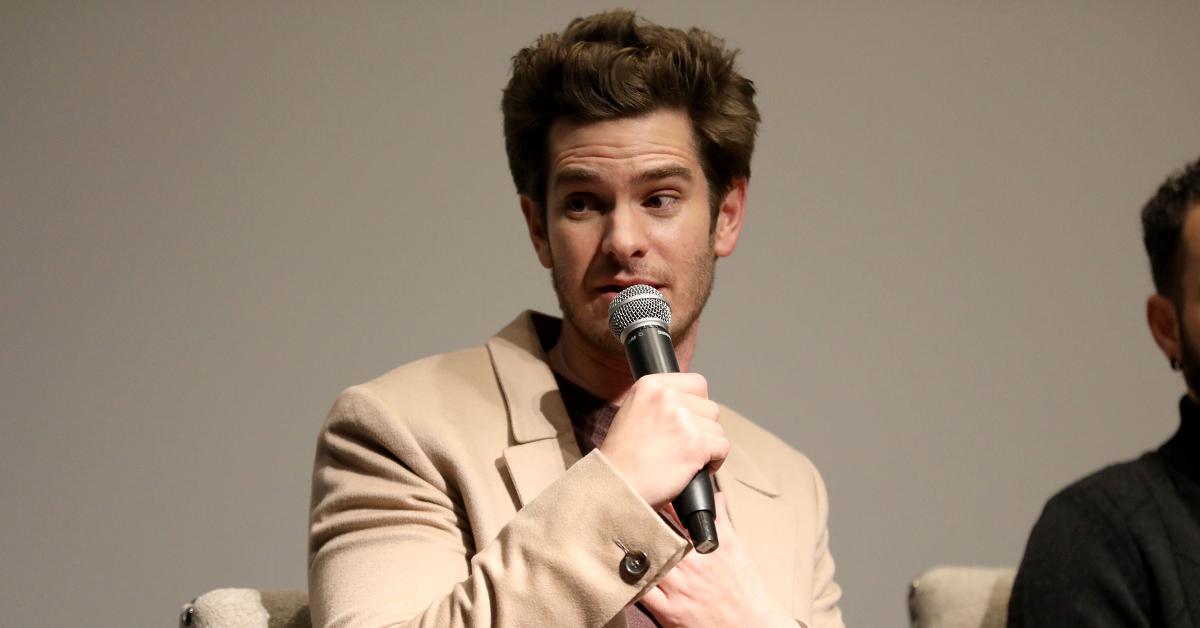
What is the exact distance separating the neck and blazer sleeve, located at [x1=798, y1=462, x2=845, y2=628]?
0.38 m

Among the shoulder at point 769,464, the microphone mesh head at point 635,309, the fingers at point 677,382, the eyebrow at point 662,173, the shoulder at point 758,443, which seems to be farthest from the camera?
the shoulder at point 758,443

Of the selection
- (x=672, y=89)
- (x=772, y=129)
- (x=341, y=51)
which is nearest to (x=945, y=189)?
(x=772, y=129)

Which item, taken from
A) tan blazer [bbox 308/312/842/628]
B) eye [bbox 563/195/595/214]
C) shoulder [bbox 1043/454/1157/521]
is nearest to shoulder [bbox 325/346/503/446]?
tan blazer [bbox 308/312/842/628]

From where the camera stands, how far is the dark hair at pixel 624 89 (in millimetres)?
2164

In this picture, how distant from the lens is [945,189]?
313 cm

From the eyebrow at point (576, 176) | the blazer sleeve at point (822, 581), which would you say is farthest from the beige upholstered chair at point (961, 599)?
the eyebrow at point (576, 176)

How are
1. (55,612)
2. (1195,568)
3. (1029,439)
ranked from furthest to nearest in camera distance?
(1029,439)
(55,612)
(1195,568)

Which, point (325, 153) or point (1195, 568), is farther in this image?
point (325, 153)

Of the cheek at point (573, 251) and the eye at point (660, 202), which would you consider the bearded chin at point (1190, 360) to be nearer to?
the eye at point (660, 202)

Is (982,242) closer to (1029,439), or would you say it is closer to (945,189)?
(945,189)

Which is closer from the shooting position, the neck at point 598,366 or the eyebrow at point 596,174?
the eyebrow at point 596,174

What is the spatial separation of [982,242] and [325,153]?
4.78 ft

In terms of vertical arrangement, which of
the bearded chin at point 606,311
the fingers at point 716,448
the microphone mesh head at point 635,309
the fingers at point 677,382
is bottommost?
→ the fingers at point 716,448

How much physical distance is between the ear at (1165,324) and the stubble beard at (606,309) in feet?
2.44
